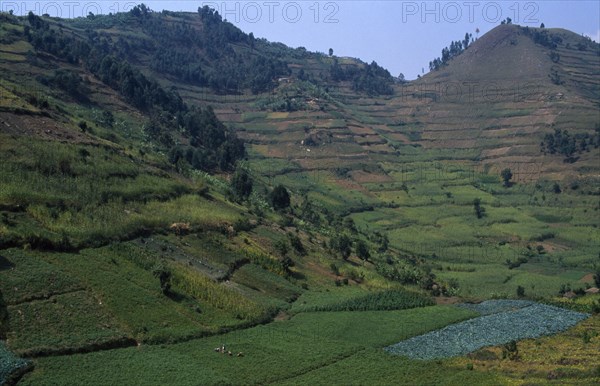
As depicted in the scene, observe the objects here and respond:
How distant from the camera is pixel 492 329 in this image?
57.7 meters

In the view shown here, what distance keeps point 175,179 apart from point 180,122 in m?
57.9

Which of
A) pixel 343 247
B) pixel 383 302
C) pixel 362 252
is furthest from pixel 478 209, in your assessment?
pixel 383 302

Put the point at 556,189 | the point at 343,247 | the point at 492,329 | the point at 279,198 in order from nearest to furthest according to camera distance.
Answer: the point at 492,329
the point at 343,247
the point at 279,198
the point at 556,189

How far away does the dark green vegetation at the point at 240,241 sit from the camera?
152 ft

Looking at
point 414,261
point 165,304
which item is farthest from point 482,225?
point 165,304

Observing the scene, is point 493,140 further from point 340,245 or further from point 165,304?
point 165,304

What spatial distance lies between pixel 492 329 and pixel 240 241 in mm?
30499

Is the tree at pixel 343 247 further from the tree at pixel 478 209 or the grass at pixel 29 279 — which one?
the tree at pixel 478 209

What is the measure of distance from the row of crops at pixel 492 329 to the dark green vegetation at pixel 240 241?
70.2 inches

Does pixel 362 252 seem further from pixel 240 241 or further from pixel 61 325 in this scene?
pixel 61 325

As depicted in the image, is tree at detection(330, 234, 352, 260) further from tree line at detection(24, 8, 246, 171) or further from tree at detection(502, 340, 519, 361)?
tree line at detection(24, 8, 246, 171)

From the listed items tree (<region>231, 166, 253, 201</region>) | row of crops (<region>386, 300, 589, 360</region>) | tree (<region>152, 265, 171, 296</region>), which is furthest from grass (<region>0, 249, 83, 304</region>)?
tree (<region>231, 166, 253, 201</region>)

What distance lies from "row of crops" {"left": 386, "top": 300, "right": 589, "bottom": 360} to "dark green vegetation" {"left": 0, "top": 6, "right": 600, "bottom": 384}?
5.85 feet

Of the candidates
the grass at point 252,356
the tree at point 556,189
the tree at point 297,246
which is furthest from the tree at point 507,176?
the grass at point 252,356
